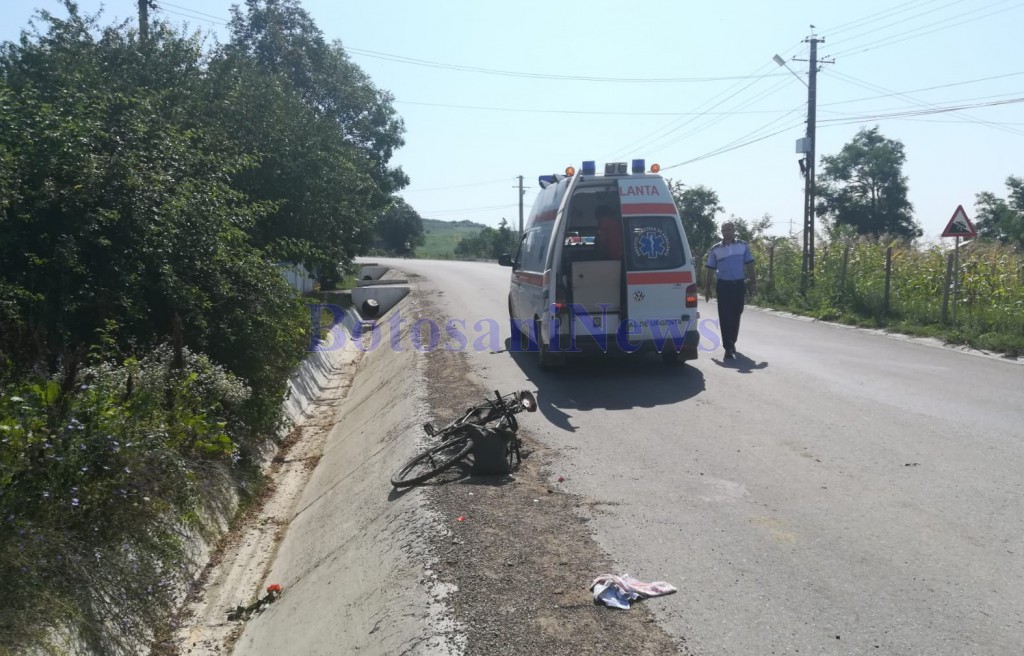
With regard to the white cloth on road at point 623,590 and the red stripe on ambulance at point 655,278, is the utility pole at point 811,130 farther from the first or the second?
the white cloth on road at point 623,590

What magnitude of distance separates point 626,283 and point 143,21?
36.4ft

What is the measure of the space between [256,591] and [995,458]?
570 cm

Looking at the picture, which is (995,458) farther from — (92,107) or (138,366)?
(92,107)

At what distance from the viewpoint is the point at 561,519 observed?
517 cm

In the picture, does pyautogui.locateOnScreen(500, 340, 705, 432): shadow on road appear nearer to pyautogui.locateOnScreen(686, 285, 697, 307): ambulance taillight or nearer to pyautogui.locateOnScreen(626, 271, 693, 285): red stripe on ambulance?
pyautogui.locateOnScreen(686, 285, 697, 307): ambulance taillight

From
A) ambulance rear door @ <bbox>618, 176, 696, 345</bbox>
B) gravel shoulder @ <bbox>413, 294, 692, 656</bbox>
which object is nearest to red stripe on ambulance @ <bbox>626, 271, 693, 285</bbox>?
ambulance rear door @ <bbox>618, 176, 696, 345</bbox>

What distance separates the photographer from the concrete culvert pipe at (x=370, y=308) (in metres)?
24.1

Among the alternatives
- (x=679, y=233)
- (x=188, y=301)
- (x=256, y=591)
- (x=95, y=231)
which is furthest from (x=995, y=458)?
(x=95, y=231)

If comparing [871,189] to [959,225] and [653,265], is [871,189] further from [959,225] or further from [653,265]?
[653,265]

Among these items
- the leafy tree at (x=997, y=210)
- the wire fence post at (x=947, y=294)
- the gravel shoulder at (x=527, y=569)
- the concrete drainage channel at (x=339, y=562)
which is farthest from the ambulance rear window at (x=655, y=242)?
the leafy tree at (x=997, y=210)

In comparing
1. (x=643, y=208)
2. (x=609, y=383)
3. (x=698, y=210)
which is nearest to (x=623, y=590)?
(x=609, y=383)

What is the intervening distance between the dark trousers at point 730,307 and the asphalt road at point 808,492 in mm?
843

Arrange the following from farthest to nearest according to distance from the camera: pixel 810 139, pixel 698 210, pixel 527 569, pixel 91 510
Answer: pixel 698 210
pixel 810 139
pixel 91 510
pixel 527 569

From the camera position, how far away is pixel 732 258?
11.1m
